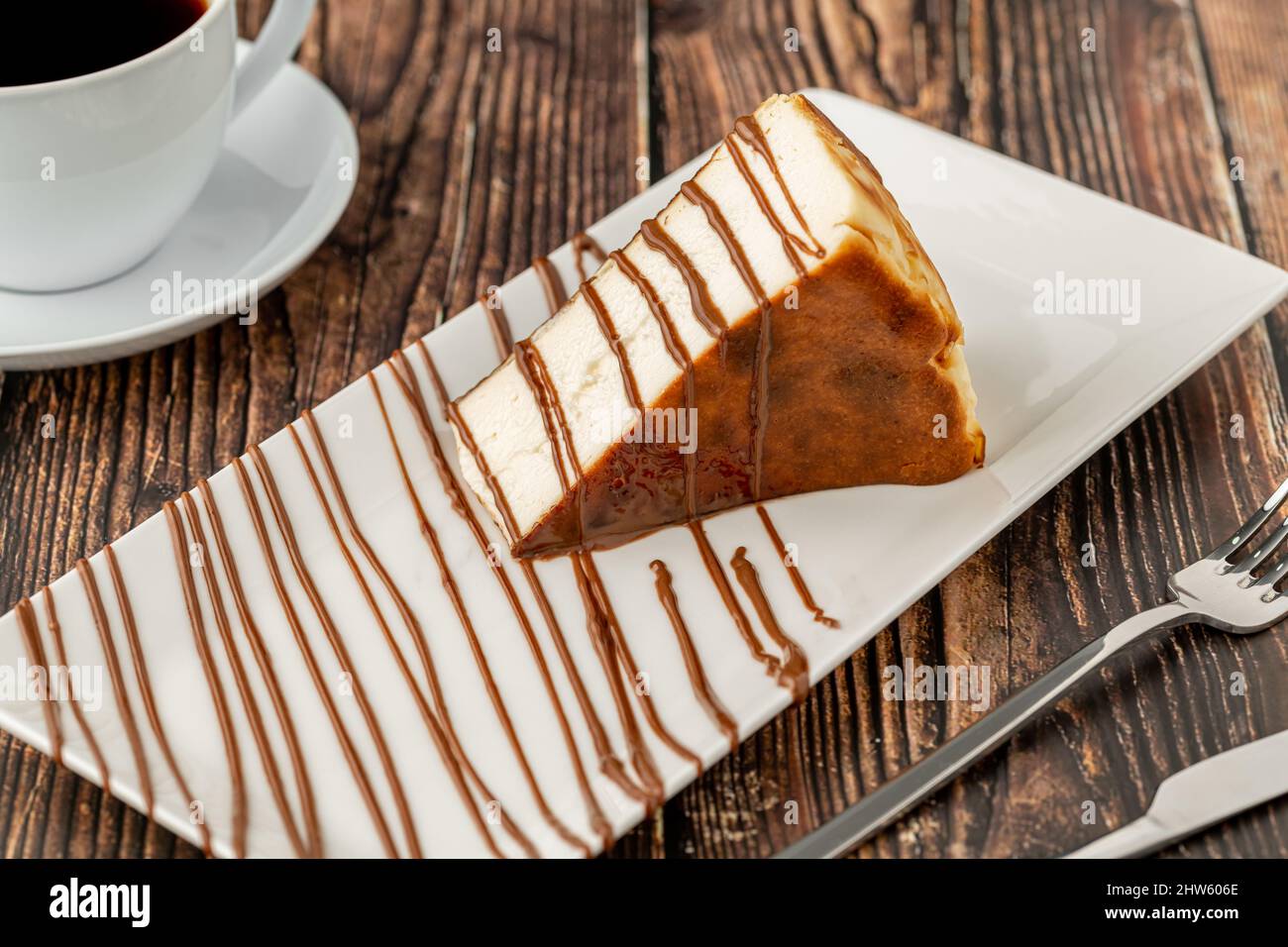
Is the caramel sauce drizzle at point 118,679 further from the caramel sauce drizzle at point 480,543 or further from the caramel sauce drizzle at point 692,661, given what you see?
the caramel sauce drizzle at point 692,661

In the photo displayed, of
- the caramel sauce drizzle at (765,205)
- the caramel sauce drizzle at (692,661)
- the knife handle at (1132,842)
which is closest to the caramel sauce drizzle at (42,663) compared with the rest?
the caramel sauce drizzle at (692,661)

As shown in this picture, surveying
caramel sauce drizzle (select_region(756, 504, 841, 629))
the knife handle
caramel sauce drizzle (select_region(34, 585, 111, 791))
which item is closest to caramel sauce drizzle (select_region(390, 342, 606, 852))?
caramel sauce drizzle (select_region(756, 504, 841, 629))

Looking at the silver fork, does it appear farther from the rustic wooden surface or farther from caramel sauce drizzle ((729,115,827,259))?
caramel sauce drizzle ((729,115,827,259))

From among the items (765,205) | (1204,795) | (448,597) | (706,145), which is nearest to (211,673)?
(448,597)

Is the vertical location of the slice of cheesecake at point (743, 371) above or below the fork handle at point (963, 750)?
above
